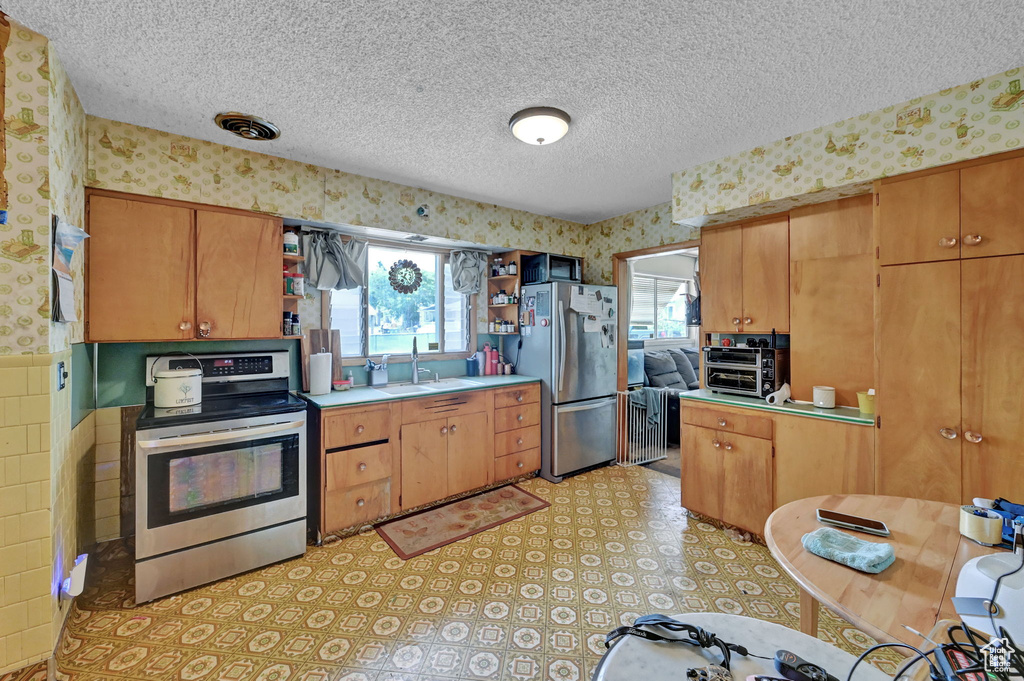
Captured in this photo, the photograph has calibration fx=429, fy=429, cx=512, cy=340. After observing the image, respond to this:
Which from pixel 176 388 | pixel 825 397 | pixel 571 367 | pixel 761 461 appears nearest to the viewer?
pixel 176 388

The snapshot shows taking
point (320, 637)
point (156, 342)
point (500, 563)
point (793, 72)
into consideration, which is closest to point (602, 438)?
point (500, 563)

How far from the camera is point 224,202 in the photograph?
2.64 metres

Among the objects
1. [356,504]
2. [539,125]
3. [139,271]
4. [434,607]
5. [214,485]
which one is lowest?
[434,607]

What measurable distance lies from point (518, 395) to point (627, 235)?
6.28 ft

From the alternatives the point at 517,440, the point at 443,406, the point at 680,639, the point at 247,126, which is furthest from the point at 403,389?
the point at 680,639

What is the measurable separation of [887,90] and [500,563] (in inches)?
125

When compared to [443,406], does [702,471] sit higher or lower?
lower

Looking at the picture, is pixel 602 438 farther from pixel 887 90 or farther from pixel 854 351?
pixel 887 90

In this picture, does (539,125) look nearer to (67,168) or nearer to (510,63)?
(510,63)

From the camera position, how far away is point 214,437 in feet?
7.57

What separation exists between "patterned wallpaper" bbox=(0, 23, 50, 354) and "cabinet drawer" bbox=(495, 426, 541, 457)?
2781 millimetres

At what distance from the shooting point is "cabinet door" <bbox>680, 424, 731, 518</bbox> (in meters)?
2.95

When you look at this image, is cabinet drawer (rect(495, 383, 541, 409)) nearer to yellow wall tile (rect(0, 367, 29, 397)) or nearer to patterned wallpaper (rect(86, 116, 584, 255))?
patterned wallpaper (rect(86, 116, 584, 255))

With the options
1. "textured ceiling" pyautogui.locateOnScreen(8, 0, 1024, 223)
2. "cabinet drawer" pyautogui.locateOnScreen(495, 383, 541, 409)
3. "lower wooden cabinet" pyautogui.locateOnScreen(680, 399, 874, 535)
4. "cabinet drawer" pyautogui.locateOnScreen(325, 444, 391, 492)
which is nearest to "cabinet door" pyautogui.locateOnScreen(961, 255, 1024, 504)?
"lower wooden cabinet" pyautogui.locateOnScreen(680, 399, 874, 535)
